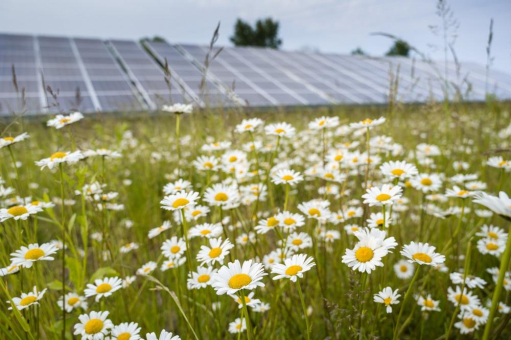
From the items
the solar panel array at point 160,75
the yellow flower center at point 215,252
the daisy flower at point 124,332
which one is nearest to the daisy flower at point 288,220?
the yellow flower center at point 215,252

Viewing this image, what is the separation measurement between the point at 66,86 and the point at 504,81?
18.2 m

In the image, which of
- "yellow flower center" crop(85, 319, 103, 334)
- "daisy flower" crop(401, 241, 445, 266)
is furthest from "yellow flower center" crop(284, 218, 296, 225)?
"yellow flower center" crop(85, 319, 103, 334)

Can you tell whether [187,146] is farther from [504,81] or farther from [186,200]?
[504,81]

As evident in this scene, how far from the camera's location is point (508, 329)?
47.6 inches

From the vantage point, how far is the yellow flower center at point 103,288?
1072mm

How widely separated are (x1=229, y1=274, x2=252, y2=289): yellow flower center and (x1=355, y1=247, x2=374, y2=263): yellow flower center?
0.28 m

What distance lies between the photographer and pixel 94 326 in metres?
0.94

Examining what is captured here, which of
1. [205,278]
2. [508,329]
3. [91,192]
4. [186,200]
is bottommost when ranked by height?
[508,329]

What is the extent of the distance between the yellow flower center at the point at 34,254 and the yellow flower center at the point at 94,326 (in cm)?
25

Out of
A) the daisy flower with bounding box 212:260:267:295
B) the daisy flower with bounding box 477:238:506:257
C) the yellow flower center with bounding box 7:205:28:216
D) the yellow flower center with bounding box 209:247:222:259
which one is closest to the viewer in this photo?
the daisy flower with bounding box 212:260:267:295

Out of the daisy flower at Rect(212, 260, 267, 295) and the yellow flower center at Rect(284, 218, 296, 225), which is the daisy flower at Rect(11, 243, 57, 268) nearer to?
the daisy flower at Rect(212, 260, 267, 295)

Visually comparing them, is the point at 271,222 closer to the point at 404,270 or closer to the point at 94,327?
the point at 94,327

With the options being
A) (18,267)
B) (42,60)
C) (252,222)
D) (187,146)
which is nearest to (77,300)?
(18,267)

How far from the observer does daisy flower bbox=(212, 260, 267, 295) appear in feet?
2.29
